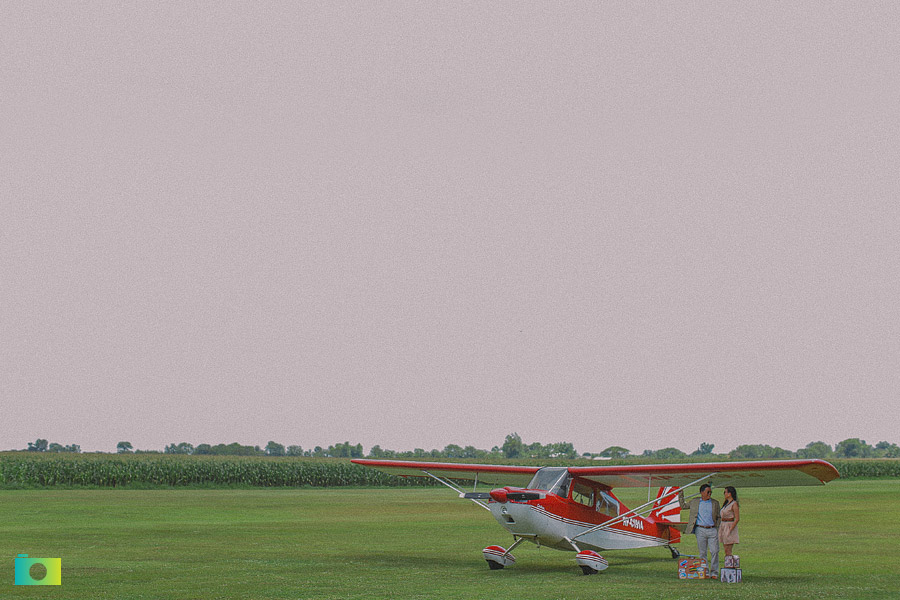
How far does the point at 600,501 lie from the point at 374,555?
551 cm

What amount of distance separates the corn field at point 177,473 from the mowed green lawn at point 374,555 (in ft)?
53.8

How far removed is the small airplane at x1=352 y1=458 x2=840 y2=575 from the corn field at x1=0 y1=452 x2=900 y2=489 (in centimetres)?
4309

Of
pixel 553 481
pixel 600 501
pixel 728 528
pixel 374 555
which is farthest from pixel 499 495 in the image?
pixel 374 555

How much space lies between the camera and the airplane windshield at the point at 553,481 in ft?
60.2

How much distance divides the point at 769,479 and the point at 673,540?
3.70 m

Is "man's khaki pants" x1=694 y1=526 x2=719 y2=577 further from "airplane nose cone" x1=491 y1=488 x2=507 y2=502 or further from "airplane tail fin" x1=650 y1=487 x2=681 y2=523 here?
"airplane nose cone" x1=491 y1=488 x2=507 y2=502

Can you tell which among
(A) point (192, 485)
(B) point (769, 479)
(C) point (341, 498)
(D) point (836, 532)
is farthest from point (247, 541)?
(A) point (192, 485)

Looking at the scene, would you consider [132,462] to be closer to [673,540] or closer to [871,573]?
[673,540]

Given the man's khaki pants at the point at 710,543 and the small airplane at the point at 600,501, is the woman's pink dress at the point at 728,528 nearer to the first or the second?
the man's khaki pants at the point at 710,543

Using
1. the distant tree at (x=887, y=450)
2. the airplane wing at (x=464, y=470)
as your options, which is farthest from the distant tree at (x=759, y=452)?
the airplane wing at (x=464, y=470)

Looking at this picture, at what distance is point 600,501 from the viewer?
19.5 m

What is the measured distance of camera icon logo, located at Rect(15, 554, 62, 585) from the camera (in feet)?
54.4

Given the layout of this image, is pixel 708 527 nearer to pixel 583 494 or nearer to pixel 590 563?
pixel 590 563

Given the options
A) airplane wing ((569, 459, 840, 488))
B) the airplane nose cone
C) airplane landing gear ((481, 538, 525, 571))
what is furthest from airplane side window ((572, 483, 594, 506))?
the airplane nose cone
